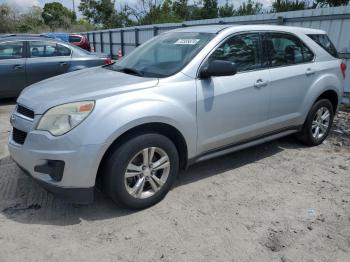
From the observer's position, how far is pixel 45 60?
26.0 ft

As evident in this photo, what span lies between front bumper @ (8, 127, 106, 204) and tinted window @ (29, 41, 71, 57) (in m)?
5.46

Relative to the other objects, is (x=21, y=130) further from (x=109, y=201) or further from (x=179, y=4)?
(x=179, y=4)

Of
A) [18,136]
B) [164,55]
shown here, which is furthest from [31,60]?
[18,136]

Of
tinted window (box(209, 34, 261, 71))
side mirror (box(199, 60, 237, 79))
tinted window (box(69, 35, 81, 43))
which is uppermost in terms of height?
tinted window (box(209, 34, 261, 71))

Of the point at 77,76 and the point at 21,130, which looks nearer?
the point at 21,130

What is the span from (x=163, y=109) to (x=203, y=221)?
1.11m

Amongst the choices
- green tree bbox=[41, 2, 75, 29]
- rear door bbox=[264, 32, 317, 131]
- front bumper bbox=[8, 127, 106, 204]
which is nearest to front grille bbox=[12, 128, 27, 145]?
front bumper bbox=[8, 127, 106, 204]

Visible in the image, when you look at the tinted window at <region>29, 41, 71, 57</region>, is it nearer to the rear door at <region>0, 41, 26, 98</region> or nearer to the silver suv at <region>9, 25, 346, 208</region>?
the rear door at <region>0, 41, 26, 98</region>

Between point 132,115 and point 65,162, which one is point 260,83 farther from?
point 65,162

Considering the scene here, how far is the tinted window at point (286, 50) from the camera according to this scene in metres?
4.30

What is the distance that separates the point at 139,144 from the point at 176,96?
2.01ft

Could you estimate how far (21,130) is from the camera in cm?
319

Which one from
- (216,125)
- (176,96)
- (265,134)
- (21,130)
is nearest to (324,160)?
(265,134)

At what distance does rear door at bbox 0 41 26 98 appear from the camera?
7484 millimetres
